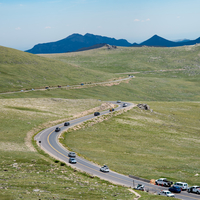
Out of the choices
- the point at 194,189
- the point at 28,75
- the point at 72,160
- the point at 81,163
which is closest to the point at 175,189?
the point at 194,189

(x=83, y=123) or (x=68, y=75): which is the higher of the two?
(x=68, y=75)

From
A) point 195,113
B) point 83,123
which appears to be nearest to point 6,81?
point 83,123

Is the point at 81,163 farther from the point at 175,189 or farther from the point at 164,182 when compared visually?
the point at 175,189

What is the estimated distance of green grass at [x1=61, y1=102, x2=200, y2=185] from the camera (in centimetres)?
4933

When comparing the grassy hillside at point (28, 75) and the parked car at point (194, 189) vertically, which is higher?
the grassy hillside at point (28, 75)

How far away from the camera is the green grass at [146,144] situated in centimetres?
4933

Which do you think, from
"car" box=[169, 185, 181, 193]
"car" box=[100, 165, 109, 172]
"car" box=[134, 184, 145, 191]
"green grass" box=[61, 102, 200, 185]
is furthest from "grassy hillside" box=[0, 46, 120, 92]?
"car" box=[169, 185, 181, 193]

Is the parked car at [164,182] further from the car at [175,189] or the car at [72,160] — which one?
the car at [72,160]

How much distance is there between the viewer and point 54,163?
150 feet

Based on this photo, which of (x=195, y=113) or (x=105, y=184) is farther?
(x=195, y=113)

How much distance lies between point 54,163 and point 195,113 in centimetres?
8482

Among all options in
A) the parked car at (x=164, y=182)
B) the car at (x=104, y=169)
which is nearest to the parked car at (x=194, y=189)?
the parked car at (x=164, y=182)

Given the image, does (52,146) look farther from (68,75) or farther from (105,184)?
(68,75)

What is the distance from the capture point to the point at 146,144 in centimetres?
6906
